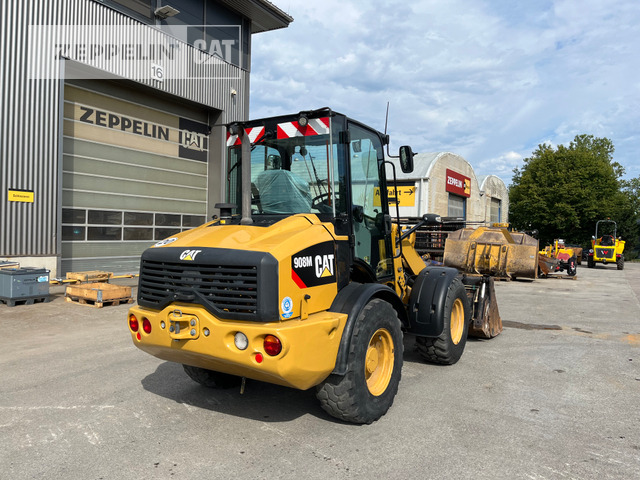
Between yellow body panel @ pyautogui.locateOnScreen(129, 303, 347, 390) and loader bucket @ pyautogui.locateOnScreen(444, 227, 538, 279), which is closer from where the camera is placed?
yellow body panel @ pyautogui.locateOnScreen(129, 303, 347, 390)

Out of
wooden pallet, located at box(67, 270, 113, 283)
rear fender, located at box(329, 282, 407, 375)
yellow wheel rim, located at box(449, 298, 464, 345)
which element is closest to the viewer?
rear fender, located at box(329, 282, 407, 375)

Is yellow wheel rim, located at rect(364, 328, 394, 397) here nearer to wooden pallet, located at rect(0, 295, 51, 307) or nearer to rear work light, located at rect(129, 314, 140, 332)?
rear work light, located at rect(129, 314, 140, 332)

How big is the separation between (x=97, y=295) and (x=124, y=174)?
6012mm

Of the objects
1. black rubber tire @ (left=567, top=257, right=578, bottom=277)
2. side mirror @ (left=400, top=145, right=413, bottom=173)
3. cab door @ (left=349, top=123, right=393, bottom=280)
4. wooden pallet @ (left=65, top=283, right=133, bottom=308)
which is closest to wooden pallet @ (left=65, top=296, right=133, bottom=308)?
wooden pallet @ (left=65, top=283, right=133, bottom=308)

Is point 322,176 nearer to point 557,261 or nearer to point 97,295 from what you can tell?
point 97,295

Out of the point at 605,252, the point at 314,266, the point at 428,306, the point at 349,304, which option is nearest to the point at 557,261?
the point at 605,252

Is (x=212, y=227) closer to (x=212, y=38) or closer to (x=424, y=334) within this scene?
(x=424, y=334)

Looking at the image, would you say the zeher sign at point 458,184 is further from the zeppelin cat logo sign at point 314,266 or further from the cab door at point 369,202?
the zeppelin cat logo sign at point 314,266

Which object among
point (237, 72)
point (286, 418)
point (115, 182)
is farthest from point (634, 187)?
point (286, 418)

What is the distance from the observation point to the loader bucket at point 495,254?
600 inches

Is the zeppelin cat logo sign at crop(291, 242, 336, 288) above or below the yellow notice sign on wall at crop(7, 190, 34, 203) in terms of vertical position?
below

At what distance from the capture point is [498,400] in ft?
14.9

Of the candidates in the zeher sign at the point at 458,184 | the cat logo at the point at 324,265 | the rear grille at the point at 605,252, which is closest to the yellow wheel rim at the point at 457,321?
the cat logo at the point at 324,265

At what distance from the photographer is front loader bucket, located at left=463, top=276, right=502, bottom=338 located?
675 centimetres
